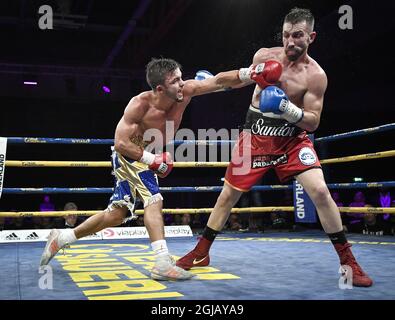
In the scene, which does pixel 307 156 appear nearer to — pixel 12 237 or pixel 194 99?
pixel 12 237

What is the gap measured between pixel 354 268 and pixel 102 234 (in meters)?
2.51

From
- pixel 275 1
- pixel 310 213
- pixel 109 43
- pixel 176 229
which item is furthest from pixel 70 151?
pixel 310 213

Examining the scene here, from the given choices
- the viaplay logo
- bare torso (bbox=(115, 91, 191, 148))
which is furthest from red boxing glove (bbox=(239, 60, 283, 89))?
the viaplay logo

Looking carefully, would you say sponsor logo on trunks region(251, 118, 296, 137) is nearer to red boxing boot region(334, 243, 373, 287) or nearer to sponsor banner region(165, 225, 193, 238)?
red boxing boot region(334, 243, 373, 287)

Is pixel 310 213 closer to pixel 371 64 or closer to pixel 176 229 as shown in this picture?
pixel 176 229

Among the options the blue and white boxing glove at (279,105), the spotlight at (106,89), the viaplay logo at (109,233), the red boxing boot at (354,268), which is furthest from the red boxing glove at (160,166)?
the spotlight at (106,89)

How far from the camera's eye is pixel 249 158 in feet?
7.89

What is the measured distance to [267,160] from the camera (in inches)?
93.0

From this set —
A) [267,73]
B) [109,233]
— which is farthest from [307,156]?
[109,233]

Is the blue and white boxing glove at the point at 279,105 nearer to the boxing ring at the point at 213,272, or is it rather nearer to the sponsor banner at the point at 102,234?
the boxing ring at the point at 213,272

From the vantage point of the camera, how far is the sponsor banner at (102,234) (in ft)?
12.5

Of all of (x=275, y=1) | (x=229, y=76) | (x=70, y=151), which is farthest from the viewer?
(x=70, y=151)

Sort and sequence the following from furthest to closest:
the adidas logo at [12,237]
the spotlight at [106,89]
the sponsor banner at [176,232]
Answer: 1. the spotlight at [106,89]
2. the sponsor banner at [176,232]
3. the adidas logo at [12,237]
